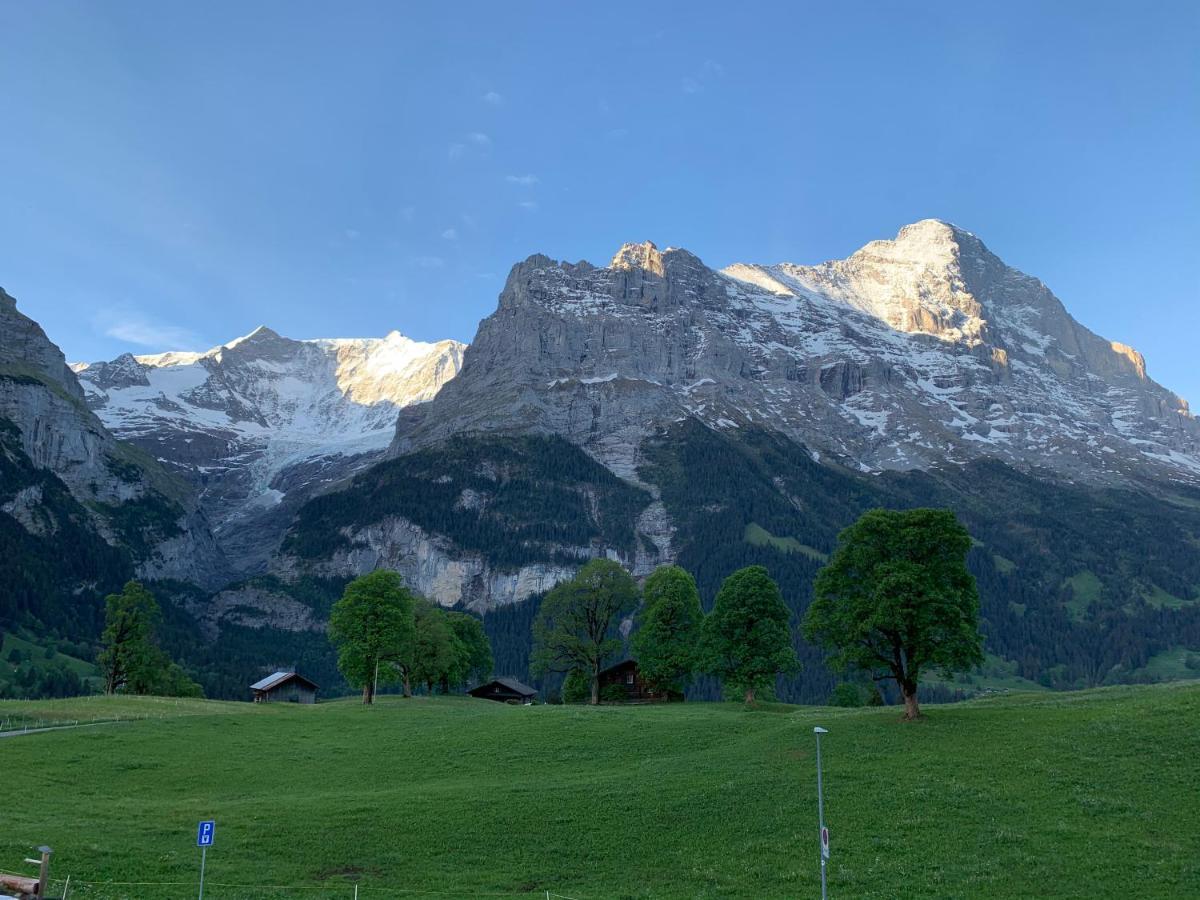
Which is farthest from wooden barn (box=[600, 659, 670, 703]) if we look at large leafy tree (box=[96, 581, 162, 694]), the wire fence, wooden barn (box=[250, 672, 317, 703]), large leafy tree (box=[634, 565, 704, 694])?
the wire fence

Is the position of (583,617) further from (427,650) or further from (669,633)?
(427,650)

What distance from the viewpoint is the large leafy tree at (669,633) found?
9519cm

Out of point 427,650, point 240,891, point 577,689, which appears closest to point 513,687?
point 577,689

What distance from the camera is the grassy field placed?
112 ft

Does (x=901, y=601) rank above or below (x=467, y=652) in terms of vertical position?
above

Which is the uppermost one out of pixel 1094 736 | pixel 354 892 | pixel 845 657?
pixel 845 657

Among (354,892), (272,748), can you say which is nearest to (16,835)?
(354,892)

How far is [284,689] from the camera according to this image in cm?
12444

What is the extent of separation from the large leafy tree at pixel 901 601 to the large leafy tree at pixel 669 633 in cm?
3427

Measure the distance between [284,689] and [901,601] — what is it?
93.5 metres

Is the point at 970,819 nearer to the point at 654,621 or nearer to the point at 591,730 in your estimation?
the point at 591,730

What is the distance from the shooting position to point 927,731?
53.6 meters

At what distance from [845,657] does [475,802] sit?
26.0 metres

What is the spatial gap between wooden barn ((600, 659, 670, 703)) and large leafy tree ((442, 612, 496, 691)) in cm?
2021
